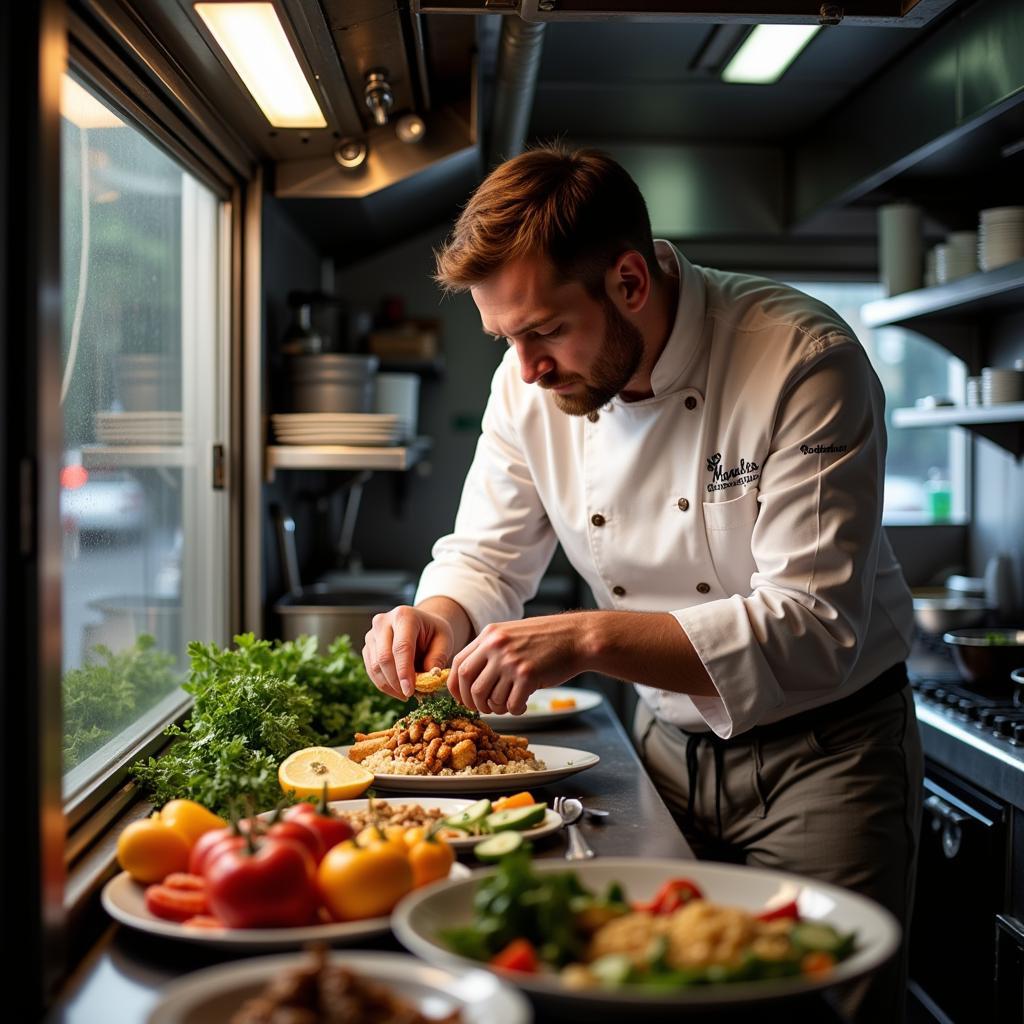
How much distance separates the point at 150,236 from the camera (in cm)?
226

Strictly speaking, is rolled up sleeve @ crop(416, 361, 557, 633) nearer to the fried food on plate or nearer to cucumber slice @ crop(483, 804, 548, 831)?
the fried food on plate

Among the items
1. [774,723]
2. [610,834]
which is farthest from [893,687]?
[610,834]

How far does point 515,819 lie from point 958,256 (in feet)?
8.21

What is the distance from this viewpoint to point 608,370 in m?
1.97

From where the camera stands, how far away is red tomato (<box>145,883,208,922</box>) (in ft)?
4.06

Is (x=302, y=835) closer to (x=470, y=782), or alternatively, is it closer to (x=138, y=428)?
(x=470, y=782)

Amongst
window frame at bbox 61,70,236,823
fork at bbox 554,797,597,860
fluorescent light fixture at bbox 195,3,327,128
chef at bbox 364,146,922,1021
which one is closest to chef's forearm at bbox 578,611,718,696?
chef at bbox 364,146,922,1021

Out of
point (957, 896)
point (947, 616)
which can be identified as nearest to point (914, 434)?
point (947, 616)

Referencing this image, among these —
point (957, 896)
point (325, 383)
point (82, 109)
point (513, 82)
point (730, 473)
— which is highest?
point (513, 82)

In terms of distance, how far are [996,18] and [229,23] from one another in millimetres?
1819

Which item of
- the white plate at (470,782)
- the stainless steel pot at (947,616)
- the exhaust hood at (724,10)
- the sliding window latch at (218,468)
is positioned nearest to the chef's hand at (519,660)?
the white plate at (470,782)

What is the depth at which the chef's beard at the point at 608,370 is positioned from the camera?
1946mm

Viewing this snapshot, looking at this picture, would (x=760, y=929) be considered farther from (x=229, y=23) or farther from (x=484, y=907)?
(x=229, y=23)

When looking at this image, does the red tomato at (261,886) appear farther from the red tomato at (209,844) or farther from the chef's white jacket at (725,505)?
the chef's white jacket at (725,505)
